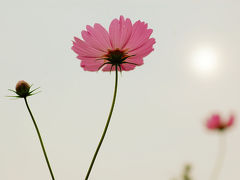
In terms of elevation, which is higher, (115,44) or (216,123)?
(115,44)

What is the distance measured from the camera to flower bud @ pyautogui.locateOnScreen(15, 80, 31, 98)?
0.56 metres

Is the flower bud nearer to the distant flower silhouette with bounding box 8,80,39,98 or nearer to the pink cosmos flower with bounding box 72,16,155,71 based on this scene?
the distant flower silhouette with bounding box 8,80,39,98

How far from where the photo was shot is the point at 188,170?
1.18 metres

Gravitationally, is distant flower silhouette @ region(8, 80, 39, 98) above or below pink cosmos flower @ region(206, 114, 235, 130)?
above

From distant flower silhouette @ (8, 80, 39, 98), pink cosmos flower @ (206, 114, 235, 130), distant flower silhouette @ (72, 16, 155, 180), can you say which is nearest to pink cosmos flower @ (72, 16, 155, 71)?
distant flower silhouette @ (72, 16, 155, 180)

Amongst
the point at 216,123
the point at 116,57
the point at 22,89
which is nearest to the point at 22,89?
the point at 22,89

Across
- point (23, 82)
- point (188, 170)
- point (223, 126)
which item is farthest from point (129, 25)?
point (223, 126)

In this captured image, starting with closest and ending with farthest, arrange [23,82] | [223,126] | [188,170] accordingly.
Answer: [23,82]
[188,170]
[223,126]

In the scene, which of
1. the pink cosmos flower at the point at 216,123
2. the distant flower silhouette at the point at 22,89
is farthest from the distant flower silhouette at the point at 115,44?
the pink cosmos flower at the point at 216,123

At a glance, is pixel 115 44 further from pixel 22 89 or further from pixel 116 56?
pixel 22 89

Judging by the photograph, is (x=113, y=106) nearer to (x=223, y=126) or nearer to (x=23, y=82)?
(x=23, y=82)

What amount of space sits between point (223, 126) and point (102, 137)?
7.12ft

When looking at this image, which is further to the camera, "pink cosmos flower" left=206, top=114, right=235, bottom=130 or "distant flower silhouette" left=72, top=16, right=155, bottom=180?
"pink cosmos flower" left=206, top=114, right=235, bottom=130

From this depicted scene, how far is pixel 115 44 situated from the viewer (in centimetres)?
60
